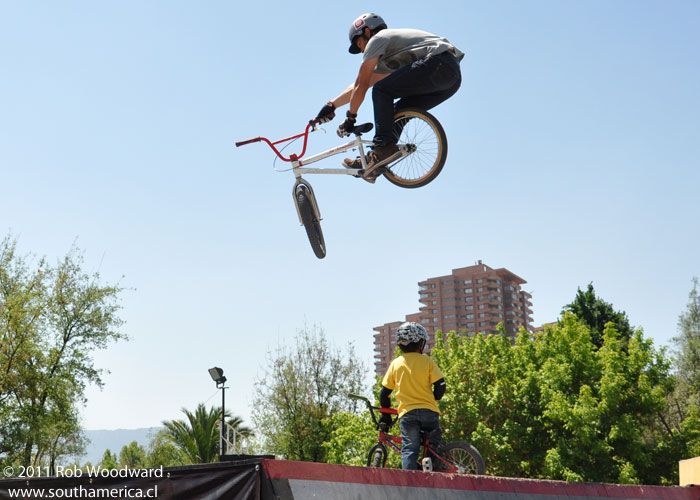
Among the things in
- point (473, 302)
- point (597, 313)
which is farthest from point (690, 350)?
point (473, 302)

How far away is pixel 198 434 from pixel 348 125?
45188mm

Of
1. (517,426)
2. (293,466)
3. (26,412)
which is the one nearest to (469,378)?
(517,426)

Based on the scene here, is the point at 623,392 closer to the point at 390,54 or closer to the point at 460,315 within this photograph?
the point at 390,54

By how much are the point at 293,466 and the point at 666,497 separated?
461 cm

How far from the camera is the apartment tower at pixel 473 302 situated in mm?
142250

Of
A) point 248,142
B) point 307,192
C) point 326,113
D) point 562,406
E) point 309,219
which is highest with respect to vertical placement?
point 326,113

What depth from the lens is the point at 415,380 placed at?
6969mm

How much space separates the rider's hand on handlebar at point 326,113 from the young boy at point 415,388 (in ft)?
7.99

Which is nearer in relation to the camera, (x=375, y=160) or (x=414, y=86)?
(x=414, y=86)

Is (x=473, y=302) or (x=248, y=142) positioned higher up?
(x=473, y=302)

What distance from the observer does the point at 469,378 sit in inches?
1325

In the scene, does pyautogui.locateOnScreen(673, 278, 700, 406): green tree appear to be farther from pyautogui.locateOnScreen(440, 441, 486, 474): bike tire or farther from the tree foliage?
pyautogui.locateOnScreen(440, 441, 486, 474): bike tire

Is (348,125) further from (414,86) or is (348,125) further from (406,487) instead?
(406,487)

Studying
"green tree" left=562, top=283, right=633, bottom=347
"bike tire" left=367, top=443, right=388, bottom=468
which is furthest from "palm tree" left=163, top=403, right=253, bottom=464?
"bike tire" left=367, top=443, right=388, bottom=468
